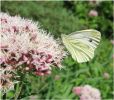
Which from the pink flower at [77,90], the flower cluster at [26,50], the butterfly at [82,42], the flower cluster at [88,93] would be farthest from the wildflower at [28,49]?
the pink flower at [77,90]

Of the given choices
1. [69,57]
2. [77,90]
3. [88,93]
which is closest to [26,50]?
[88,93]

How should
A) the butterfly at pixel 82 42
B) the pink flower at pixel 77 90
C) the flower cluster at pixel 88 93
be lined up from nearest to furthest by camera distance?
the butterfly at pixel 82 42 < the flower cluster at pixel 88 93 < the pink flower at pixel 77 90

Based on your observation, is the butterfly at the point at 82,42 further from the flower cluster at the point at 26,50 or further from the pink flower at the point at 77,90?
the pink flower at the point at 77,90

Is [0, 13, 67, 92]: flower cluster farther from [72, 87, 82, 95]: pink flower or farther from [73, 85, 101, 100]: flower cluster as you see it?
[72, 87, 82, 95]: pink flower

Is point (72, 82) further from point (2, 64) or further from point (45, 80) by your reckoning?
point (2, 64)

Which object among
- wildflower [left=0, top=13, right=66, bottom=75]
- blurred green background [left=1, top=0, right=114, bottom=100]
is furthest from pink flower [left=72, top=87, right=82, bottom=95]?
wildflower [left=0, top=13, right=66, bottom=75]
